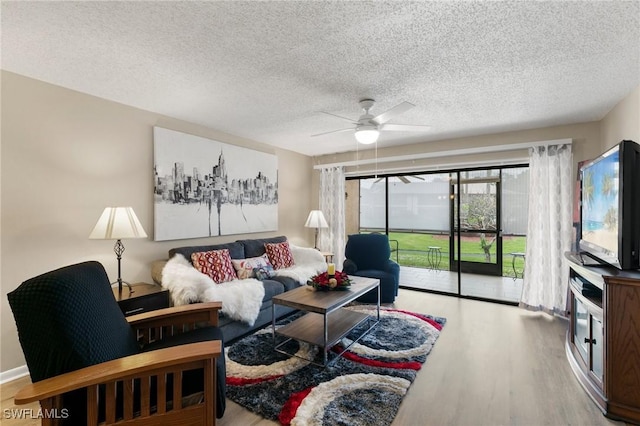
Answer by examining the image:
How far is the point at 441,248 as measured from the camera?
5.00m

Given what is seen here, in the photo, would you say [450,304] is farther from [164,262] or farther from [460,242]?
[164,262]

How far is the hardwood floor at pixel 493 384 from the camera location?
1909 mm

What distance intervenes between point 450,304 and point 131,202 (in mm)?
4246

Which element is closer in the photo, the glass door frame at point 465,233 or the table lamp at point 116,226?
the table lamp at point 116,226

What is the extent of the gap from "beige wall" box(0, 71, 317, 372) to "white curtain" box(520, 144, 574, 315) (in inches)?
183

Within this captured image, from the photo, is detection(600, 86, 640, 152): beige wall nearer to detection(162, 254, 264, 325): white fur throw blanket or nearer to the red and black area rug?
the red and black area rug

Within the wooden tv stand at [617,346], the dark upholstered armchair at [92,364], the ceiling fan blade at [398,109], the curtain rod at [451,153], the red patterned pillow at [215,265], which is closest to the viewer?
the dark upholstered armchair at [92,364]

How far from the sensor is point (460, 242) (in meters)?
4.72

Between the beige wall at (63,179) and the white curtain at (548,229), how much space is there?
465cm

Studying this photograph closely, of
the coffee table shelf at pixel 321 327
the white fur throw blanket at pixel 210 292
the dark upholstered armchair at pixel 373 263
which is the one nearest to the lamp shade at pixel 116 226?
the white fur throw blanket at pixel 210 292

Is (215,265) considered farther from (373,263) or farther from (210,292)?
(373,263)

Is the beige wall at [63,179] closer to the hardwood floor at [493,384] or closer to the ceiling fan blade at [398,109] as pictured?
the hardwood floor at [493,384]

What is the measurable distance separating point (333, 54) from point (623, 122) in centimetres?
299

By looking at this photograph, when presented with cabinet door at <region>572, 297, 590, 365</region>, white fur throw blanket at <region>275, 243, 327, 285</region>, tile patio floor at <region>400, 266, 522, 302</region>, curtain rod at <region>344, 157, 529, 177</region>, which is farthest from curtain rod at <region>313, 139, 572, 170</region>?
cabinet door at <region>572, 297, 590, 365</region>
